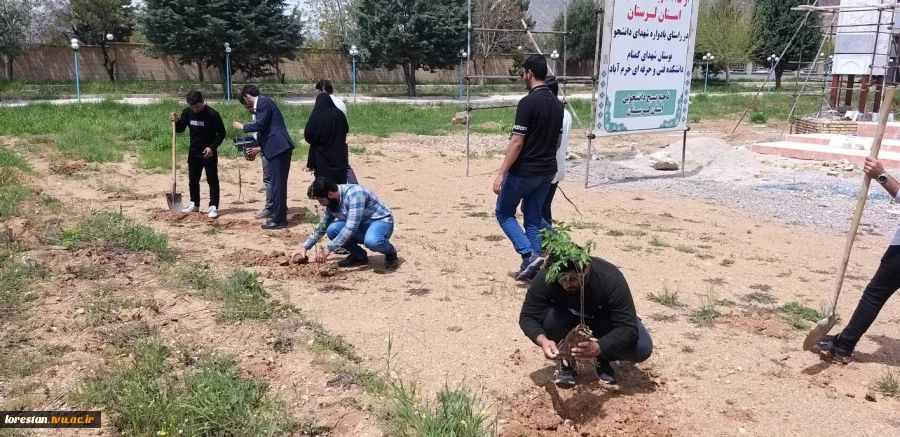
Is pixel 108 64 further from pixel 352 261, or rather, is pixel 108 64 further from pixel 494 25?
pixel 352 261

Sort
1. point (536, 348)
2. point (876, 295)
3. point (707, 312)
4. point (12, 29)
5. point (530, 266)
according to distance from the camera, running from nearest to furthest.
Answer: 1. point (876, 295)
2. point (536, 348)
3. point (707, 312)
4. point (530, 266)
5. point (12, 29)

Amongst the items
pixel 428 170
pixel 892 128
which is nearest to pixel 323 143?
pixel 428 170

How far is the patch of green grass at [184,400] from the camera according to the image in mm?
3025

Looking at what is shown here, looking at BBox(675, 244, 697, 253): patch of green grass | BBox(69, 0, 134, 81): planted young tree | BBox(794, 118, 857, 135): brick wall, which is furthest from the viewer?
BBox(69, 0, 134, 81): planted young tree

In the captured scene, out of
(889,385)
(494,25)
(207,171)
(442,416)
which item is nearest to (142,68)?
(494,25)

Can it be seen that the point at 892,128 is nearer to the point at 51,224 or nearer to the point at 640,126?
the point at 640,126

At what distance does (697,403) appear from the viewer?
11.0 feet

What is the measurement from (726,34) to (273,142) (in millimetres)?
39497

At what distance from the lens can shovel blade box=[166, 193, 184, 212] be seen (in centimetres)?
768

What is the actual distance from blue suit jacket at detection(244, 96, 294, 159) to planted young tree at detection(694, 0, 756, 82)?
36799 mm

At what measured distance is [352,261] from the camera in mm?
5863

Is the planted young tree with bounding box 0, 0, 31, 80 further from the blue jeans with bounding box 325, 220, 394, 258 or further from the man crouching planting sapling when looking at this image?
the man crouching planting sapling

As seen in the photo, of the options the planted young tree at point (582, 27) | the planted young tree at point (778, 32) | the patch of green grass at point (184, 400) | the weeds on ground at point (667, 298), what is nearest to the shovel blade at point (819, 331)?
the weeds on ground at point (667, 298)

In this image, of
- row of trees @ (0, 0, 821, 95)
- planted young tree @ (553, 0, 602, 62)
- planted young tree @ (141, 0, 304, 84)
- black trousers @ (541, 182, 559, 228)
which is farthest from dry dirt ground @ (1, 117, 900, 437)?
planted young tree @ (553, 0, 602, 62)
